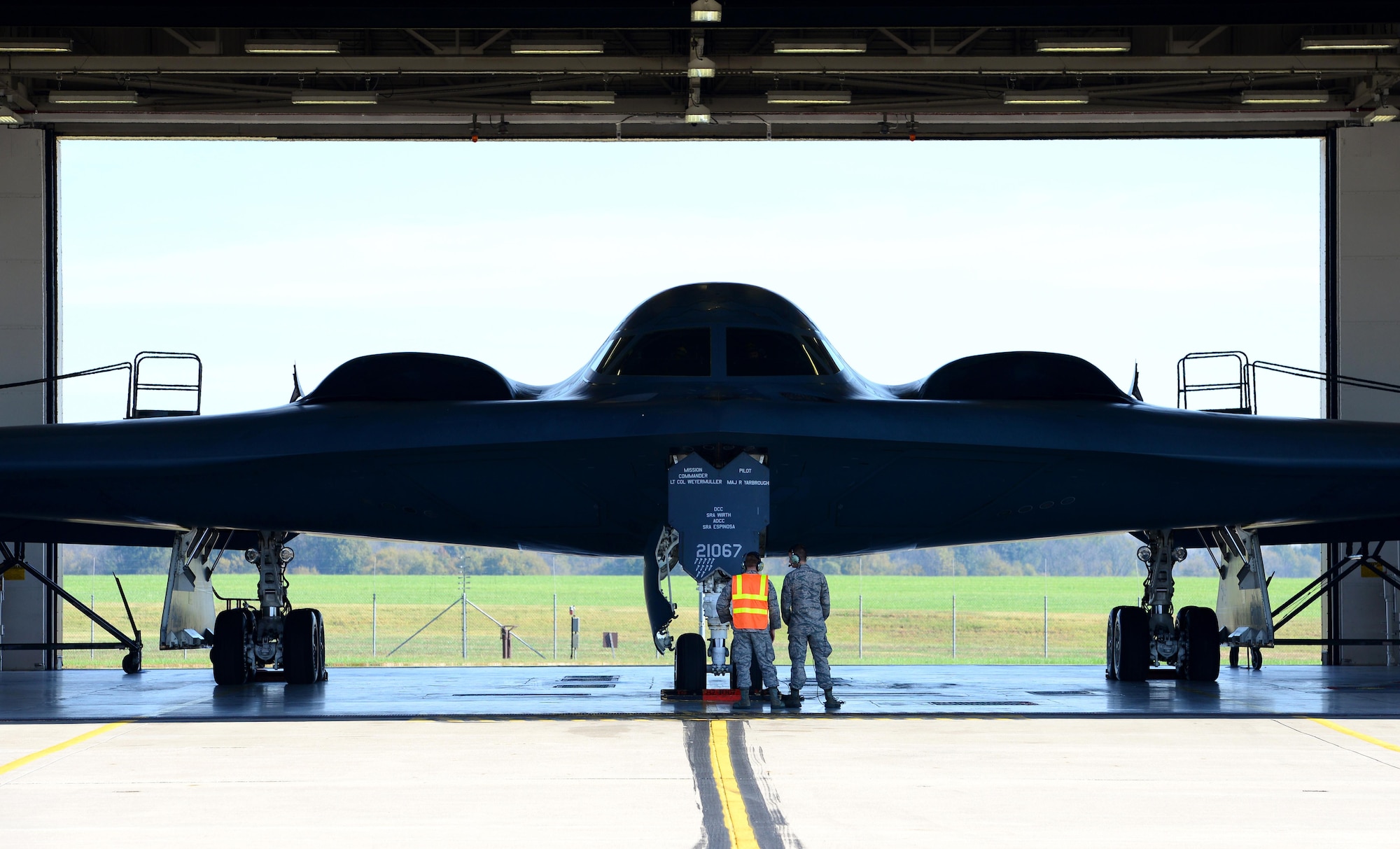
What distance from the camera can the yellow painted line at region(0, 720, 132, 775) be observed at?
7.29m

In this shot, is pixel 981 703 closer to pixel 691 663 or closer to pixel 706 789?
pixel 691 663

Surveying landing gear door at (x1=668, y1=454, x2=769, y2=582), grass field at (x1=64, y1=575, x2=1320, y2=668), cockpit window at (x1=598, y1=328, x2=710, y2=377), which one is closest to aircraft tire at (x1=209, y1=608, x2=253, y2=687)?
cockpit window at (x1=598, y1=328, x2=710, y2=377)

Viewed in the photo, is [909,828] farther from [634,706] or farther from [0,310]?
[0,310]

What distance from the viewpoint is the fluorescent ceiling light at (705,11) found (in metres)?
14.5

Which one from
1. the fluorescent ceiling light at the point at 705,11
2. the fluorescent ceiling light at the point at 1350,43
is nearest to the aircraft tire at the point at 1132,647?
the fluorescent ceiling light at the point at 1350,43

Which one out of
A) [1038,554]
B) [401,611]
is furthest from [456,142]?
[1038,554]

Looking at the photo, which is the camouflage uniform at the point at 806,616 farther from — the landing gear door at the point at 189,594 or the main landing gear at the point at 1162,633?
the landing gear door at the point at 189,594

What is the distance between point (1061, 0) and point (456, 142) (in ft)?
34.5

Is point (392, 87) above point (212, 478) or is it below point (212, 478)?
above

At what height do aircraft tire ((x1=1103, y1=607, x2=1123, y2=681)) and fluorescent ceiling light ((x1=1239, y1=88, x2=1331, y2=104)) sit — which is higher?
fluorescent ceiling light ((x1=1239, y1=88, x2=1331, y2=104))

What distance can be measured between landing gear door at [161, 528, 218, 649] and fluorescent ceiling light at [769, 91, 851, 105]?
31.9 ft

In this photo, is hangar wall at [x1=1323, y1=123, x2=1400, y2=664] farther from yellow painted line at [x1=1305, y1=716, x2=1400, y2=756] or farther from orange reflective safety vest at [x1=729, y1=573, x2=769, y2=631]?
orange reflective safety vest at [x1=729, y1=573, x2=769, y2=631]

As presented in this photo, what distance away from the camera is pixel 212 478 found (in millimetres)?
11852

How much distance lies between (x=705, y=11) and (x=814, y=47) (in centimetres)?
382
